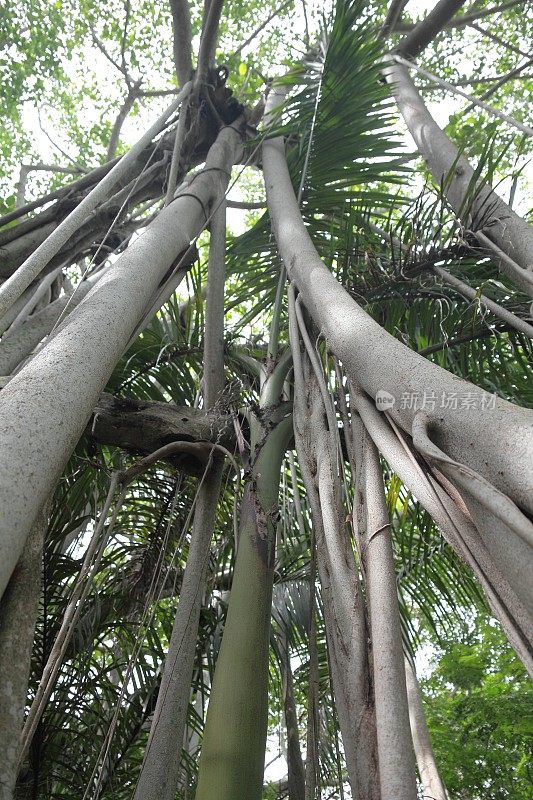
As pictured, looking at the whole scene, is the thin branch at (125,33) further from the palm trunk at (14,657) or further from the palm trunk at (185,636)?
the palm trunk at (14,657)

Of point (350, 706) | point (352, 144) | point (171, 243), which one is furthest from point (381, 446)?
point (352, 144)

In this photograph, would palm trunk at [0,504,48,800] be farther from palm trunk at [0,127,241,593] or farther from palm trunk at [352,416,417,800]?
palm trunk at [352,416,417,800]

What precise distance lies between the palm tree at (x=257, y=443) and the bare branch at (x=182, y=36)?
0.01m

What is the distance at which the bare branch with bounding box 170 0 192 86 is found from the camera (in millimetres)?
2889

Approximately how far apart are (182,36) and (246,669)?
283 cm

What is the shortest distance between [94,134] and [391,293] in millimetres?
5341

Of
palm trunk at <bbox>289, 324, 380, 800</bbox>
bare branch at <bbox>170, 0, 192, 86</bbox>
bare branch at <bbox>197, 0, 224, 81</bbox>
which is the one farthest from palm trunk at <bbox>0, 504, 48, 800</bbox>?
bare branch at <bbox>170, 0, 192, 86</bbox>

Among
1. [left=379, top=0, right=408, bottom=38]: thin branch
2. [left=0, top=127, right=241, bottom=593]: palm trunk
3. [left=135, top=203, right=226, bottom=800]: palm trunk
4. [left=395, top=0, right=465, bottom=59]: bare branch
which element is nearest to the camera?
[left=0, top=127, right=241, bottom=593]: palm trunk

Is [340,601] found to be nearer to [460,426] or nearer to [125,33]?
[460,426]

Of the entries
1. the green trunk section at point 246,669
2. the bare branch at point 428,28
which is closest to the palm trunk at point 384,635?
the green trunk section at point 246,669

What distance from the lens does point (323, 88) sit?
2.92m

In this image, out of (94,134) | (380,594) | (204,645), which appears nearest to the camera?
(380,594)

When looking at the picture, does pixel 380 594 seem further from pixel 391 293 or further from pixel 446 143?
pixel 446 143

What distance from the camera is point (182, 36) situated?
3.01 metres
